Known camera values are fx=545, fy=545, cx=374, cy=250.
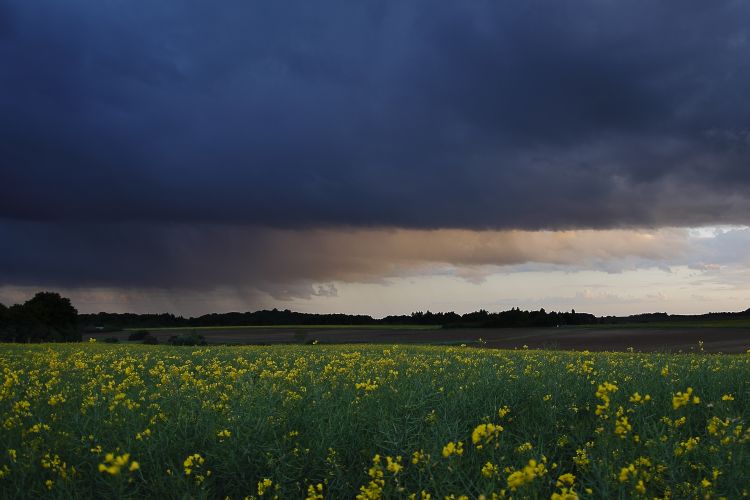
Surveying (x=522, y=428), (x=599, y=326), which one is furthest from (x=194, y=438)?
(x=599, y=326)

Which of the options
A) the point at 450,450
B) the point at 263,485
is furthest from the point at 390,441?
the point at 450,450

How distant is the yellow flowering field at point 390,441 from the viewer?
5270mm

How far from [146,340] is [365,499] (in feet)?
127

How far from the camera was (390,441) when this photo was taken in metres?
6.12

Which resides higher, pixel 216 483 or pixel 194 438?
pixel 194 438

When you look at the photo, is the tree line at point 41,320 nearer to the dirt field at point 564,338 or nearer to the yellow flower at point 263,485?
the dirt field at point 564,338

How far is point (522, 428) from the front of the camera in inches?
276

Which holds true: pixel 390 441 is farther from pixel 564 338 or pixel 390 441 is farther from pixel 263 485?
pixel 564 338

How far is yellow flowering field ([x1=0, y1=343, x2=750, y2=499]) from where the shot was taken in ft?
17.3

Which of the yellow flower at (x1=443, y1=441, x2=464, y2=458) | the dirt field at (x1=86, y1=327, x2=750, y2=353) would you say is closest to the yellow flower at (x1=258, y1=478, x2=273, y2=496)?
the yellow flower at (x1=443, y1=441, x2=464, y2=458)

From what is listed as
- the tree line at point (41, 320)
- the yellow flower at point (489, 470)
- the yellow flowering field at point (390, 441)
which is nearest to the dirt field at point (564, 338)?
the tree line at point (41, 320)

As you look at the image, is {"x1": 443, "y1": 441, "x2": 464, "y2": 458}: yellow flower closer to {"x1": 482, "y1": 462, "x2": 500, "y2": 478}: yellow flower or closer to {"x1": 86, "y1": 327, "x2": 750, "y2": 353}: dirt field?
{"x1": 482, "y1": 462, "x2": 500, "y2": 478}: yellow flower

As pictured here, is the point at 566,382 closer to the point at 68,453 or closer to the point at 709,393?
the point at 709,393

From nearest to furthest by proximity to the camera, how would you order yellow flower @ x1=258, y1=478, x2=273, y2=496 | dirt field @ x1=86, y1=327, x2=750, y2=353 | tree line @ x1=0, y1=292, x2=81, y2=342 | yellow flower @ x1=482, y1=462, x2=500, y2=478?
1. yellow flower @ x1=482, y1=462, x2=500, y2=478
2. yellow flower @ x1=258, y1=478, x2=273, y2=496
3. dirt field @ x1=86, y1=327, x2=750, y2=353
4. tree line @ x1=0, y1=292, x2=81, y2=342
